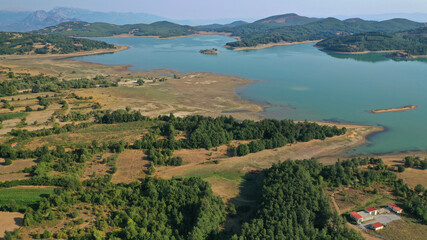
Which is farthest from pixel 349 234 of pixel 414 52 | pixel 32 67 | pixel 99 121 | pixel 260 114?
pixel 414 52

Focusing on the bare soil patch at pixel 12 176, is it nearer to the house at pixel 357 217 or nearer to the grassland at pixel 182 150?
the grassland at pixel 182 150

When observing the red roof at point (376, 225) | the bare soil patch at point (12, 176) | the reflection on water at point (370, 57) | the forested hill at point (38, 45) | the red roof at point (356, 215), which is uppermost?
the forested hill at point (38, 45)

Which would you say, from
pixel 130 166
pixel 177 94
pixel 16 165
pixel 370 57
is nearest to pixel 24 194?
pixel 16 165

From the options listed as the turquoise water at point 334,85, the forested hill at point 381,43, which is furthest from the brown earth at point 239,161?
the forested hill at point 381,43

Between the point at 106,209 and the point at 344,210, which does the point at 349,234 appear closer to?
the point at 344,210

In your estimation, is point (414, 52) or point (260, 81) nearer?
point (260, 81)

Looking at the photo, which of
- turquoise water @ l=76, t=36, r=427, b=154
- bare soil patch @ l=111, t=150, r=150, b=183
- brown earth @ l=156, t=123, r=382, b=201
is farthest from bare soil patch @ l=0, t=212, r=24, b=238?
turquoise water @ l=76, t=36, r=427, b=154
